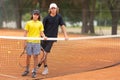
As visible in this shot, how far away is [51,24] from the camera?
970 cm

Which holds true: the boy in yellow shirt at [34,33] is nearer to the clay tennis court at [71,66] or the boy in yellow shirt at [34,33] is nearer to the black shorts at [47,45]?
the black shorts at [47,45]

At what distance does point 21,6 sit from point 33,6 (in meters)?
1.52

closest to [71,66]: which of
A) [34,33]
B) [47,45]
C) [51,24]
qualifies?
[47,45]

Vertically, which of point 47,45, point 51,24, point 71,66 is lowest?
point 71,66

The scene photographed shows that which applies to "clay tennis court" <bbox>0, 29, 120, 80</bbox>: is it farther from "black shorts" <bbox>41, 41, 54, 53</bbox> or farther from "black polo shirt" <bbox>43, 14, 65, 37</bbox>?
"black polo shirt" <bbox>43, 14, 65, 37</bbox>

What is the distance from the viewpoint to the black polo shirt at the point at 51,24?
381 inches

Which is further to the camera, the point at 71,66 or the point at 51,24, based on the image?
the point at 71,66

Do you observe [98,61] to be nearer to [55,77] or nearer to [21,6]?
[55,77]

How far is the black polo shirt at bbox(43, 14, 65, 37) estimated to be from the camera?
967 cm

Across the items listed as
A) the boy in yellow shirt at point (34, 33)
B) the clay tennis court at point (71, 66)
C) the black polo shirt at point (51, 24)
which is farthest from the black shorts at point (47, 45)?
the clay tennis court at point (71, 66)

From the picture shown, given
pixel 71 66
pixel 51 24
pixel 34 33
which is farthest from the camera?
pixel 71 66

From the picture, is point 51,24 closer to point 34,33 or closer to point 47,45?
point 47,45

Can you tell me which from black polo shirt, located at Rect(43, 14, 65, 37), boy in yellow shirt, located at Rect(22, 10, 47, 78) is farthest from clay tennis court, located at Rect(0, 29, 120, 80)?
black polo shirt, located at Rect(43, 14, 65, 37)

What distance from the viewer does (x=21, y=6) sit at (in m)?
45.1
